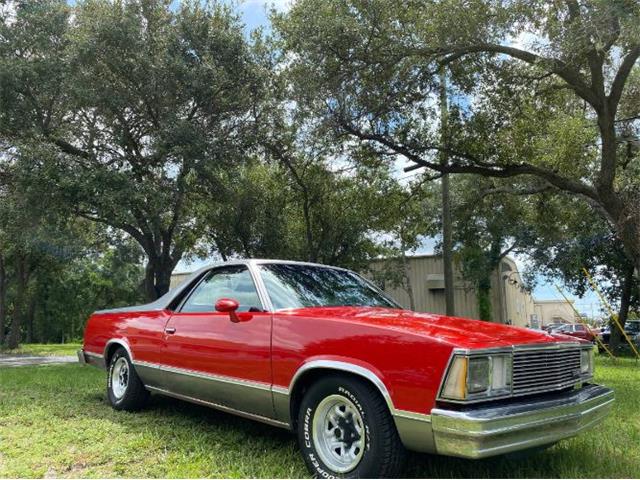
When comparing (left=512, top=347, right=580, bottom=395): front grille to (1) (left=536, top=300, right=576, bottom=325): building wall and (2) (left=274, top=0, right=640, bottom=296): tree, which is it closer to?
(2) (left=274, top=0, right=640, bottom=296): tree

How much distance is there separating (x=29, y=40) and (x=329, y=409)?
532 inches

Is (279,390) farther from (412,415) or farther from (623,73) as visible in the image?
(623,73)

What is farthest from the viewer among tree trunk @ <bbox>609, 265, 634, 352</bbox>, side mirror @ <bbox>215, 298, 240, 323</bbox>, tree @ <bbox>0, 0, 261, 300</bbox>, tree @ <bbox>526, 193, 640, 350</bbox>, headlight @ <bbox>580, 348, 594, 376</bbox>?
tree trunk @ <bbox>609, 265, 634, 352</bbox>

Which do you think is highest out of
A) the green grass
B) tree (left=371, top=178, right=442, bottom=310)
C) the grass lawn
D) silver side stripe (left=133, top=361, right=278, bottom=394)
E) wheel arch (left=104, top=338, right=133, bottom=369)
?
tree (left=371, top=178, right=442, bottom=310)

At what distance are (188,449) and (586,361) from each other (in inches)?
127

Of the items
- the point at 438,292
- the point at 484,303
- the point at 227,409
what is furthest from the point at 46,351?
the point at 227,409

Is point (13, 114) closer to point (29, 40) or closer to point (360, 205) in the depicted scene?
point (29, 40)

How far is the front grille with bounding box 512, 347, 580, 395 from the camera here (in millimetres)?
3508

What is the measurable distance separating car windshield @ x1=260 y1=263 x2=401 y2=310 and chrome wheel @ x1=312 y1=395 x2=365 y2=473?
987mm

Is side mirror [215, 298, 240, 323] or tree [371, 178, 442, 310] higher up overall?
tree [371, 178, 442, 310]

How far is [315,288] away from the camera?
16.4ft

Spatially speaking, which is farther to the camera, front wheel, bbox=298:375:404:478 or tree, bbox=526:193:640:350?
tree, bbox=526:193:640:350

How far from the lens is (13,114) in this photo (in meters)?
13.4

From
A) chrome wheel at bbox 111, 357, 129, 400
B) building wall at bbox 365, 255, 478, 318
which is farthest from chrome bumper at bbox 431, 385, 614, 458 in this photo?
building wall at bbox 365, 255, 478, 318
